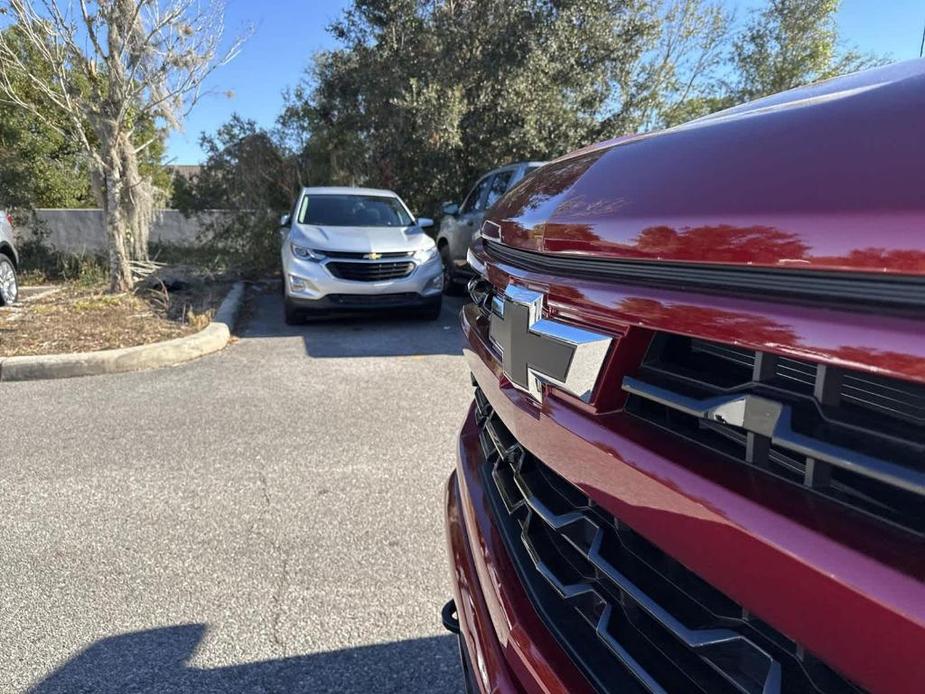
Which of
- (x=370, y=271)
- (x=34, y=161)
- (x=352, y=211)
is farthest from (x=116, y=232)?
(x=34, y=161)

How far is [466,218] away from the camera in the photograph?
9.02 metres

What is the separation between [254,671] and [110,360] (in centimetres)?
420

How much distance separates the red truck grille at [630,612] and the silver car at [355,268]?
235 inches

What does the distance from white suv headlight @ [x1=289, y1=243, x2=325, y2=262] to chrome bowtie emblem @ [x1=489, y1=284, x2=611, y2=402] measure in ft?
19.7

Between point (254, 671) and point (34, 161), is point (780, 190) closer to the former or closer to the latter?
point (254, 671)

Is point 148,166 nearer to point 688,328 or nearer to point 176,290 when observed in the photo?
point 176,290

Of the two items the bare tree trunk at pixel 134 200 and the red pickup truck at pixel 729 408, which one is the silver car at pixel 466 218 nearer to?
the bare tree trunk at pixel 134 200

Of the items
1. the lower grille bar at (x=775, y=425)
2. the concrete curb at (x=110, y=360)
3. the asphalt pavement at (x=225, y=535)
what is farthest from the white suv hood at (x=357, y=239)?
the lower grille bar at (x=775, y=425)

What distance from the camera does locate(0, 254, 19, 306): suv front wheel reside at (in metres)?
7.67

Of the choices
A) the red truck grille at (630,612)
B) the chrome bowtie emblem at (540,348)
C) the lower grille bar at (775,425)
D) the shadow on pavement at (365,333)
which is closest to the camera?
the lower grille bar at (775,425)

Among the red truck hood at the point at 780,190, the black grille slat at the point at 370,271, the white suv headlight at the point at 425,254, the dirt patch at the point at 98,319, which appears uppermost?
the red truck hood at the point at 780,190

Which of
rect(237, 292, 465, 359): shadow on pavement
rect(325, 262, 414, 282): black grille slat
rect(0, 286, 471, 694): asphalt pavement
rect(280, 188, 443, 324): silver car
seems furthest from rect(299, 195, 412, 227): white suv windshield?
rect(0, 286, 471, 694): asphalt pavement

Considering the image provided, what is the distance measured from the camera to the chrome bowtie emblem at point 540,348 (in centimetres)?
96

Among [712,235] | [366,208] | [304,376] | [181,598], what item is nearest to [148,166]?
[366,208]
